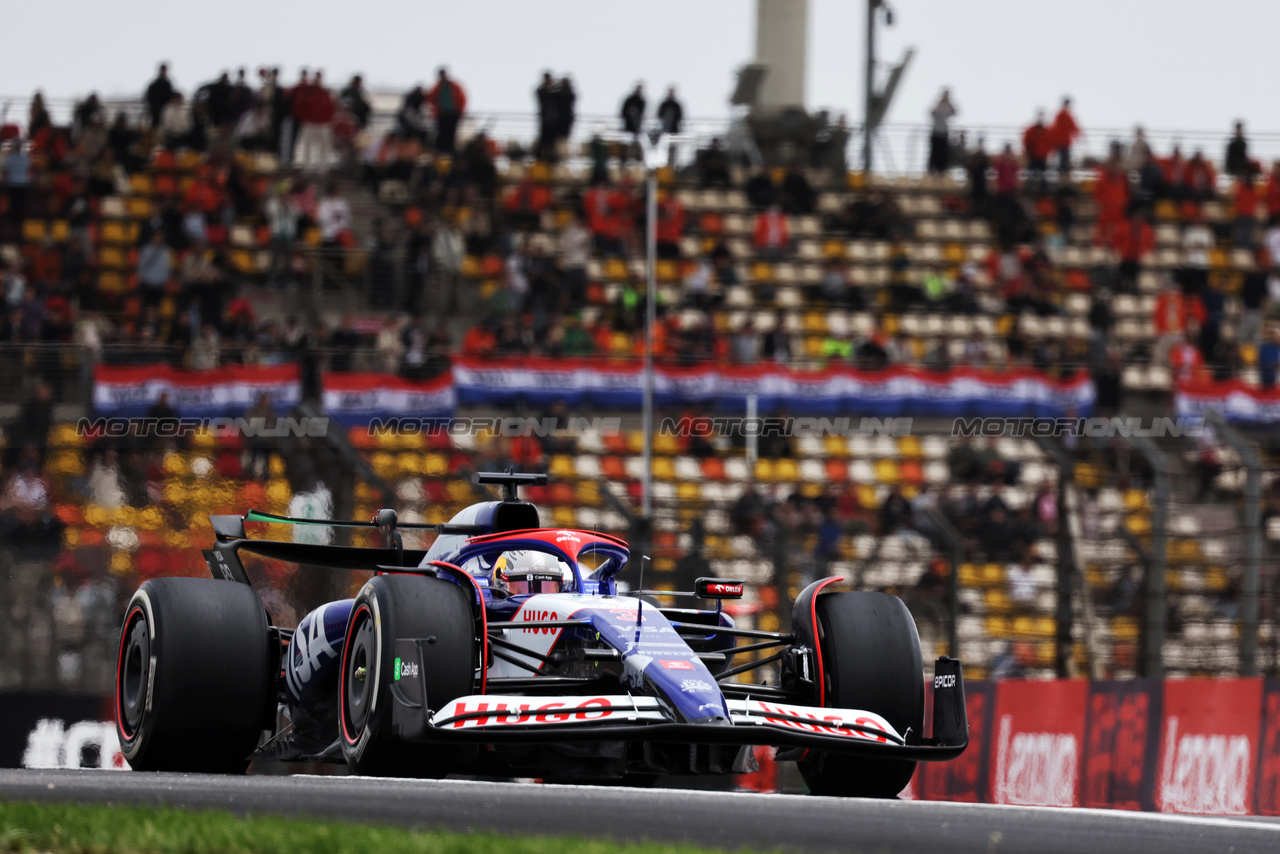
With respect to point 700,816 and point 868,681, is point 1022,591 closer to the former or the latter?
point 868,681

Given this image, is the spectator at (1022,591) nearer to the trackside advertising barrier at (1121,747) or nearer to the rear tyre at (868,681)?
the trackside advertising barrier at (1121,747)

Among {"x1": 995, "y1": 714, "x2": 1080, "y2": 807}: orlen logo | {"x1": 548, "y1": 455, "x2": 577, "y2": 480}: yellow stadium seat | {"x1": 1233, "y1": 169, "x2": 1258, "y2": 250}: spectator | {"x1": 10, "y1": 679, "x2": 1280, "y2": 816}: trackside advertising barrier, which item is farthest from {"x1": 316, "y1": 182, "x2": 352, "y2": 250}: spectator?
{"x1": 995, "y1": 714, "x2": 1080, "y2": 807}: orlen logo

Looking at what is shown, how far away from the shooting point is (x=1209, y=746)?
11.2 metres

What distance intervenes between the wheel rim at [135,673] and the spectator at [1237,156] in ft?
61.0

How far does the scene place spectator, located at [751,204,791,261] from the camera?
70.8 feet

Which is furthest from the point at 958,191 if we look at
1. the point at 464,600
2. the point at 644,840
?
A: the point at 644,840

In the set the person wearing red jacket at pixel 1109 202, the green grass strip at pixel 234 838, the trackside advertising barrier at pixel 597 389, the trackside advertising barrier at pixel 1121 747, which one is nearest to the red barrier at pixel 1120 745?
the trackside advertising barrier at pixel 1121 747

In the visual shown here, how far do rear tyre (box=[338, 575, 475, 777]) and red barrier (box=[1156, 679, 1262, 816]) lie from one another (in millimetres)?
5426

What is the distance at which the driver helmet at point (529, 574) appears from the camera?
809 centimetres

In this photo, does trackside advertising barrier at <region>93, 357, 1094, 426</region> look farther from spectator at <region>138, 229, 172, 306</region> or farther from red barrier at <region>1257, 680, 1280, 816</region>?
red barrier at <region>1257, 680, 1280, 816</region>

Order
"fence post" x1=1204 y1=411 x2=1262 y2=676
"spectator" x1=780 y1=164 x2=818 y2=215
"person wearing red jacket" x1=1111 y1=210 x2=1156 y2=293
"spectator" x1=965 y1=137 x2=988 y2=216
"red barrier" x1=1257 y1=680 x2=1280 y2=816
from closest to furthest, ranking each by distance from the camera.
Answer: "red barrier" x1=1257 y1=680 x2=1280 y2=816 → "fence post" x1=1204 y1=411 x2=1262 y2=676 → "person wearing red jacket" x1=1111 y1=210 x2=1156 y2=293 → "spectator" x1=780 y1=164 x2=818 y2=215 → "spectator" x1=965 y1=137 x2=988 y2=216

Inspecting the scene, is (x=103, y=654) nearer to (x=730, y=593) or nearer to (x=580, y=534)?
(x=580, y=534)

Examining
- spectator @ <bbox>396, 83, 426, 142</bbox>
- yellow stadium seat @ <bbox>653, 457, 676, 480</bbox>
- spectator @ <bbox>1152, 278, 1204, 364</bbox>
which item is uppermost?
spectator @ <bbox>396, 83, 426, 142</bbox>

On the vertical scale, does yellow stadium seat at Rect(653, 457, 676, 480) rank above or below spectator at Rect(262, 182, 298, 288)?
below
